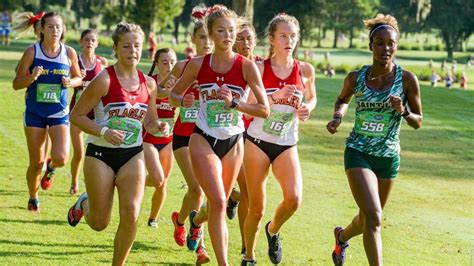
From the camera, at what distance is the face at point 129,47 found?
24.8 ft

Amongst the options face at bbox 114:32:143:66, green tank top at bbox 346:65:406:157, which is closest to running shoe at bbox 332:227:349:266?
green tank top at bbox 346:65:406:157

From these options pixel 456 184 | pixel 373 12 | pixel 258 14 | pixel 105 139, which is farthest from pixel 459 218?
pixel 373 12

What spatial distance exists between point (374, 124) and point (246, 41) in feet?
6.58

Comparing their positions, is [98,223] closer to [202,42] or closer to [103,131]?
[103,131]

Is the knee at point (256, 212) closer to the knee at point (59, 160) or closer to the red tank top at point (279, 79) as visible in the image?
the red tank top at point (279, 79)

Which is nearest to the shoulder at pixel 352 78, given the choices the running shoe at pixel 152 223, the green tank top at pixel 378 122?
the green tank top at pixel 378 122

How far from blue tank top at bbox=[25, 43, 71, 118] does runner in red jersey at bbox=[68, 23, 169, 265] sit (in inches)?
129

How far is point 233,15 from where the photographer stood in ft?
26.3

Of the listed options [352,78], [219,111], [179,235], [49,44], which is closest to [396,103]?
[352,78]

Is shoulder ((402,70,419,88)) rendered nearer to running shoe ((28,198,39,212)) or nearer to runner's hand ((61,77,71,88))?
runner's hand ((61,77,71,88))

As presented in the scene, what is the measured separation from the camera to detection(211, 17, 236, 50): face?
7.89m

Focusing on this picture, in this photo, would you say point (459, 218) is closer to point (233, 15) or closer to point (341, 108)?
point (341, 108)

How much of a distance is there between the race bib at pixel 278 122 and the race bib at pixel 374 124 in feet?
2.78

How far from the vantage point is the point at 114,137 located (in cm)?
729
